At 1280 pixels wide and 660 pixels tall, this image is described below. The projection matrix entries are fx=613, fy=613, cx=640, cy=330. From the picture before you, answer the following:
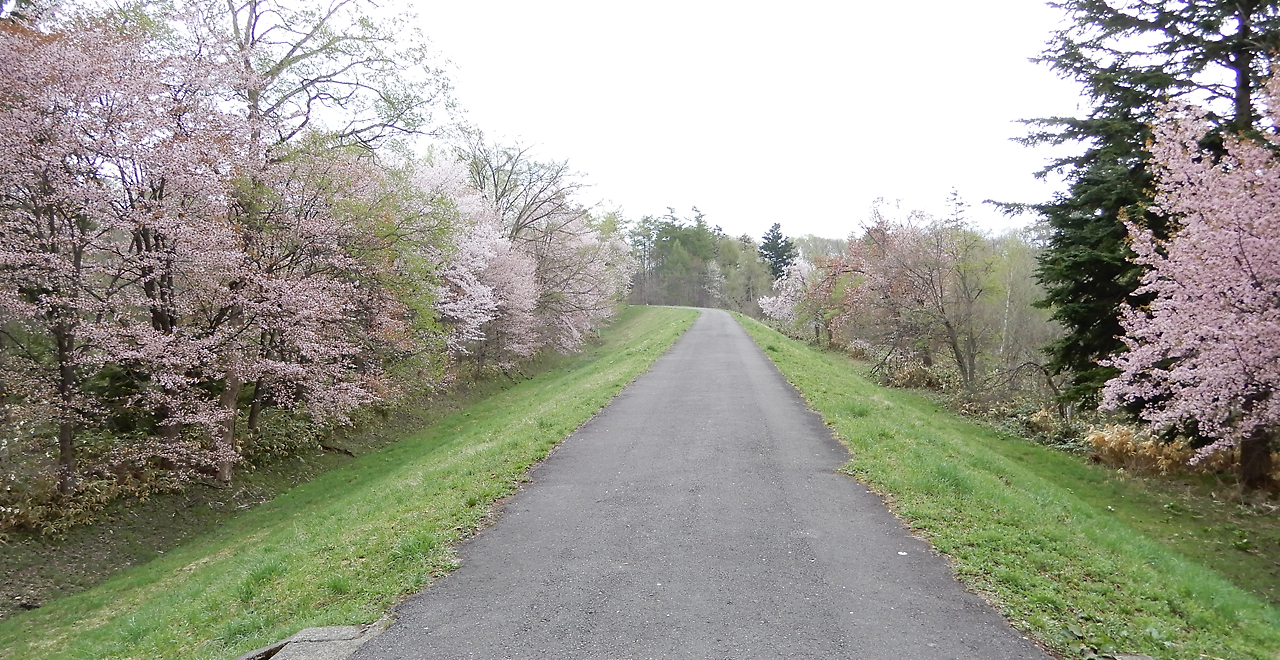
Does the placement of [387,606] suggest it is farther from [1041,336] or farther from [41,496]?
[1041,336]

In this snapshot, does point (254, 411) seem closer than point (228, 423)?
No

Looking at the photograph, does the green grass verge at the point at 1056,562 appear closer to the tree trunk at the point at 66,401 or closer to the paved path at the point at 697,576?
the paved path at the point at 697,576

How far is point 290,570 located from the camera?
578 centimetres

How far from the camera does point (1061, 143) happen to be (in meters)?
13.7

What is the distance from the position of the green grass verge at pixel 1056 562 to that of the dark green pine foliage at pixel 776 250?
52421 millimetres

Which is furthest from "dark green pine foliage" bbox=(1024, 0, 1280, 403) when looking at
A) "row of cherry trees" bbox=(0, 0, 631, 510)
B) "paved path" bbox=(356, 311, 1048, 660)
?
"row of cherry trees" bbox=(0, 0, 631, 510)

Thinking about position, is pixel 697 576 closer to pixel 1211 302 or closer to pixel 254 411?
pixel 1211 302

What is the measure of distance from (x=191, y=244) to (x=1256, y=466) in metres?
17.7

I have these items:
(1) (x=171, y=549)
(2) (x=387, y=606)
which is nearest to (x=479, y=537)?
(2) (x=387, y=606)

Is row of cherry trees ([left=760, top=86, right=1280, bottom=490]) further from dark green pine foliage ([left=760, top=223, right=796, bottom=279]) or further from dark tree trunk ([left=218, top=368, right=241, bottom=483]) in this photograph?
dark green pine foliage ([left=760, top=223, right=796, bottom=279])

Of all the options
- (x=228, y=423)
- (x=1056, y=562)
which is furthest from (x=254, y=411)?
(x=1056, y=562)

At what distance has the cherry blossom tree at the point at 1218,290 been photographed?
25.3ft

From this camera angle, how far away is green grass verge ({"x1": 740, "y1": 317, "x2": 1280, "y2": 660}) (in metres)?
4.18

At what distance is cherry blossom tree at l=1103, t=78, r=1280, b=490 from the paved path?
5.18m
